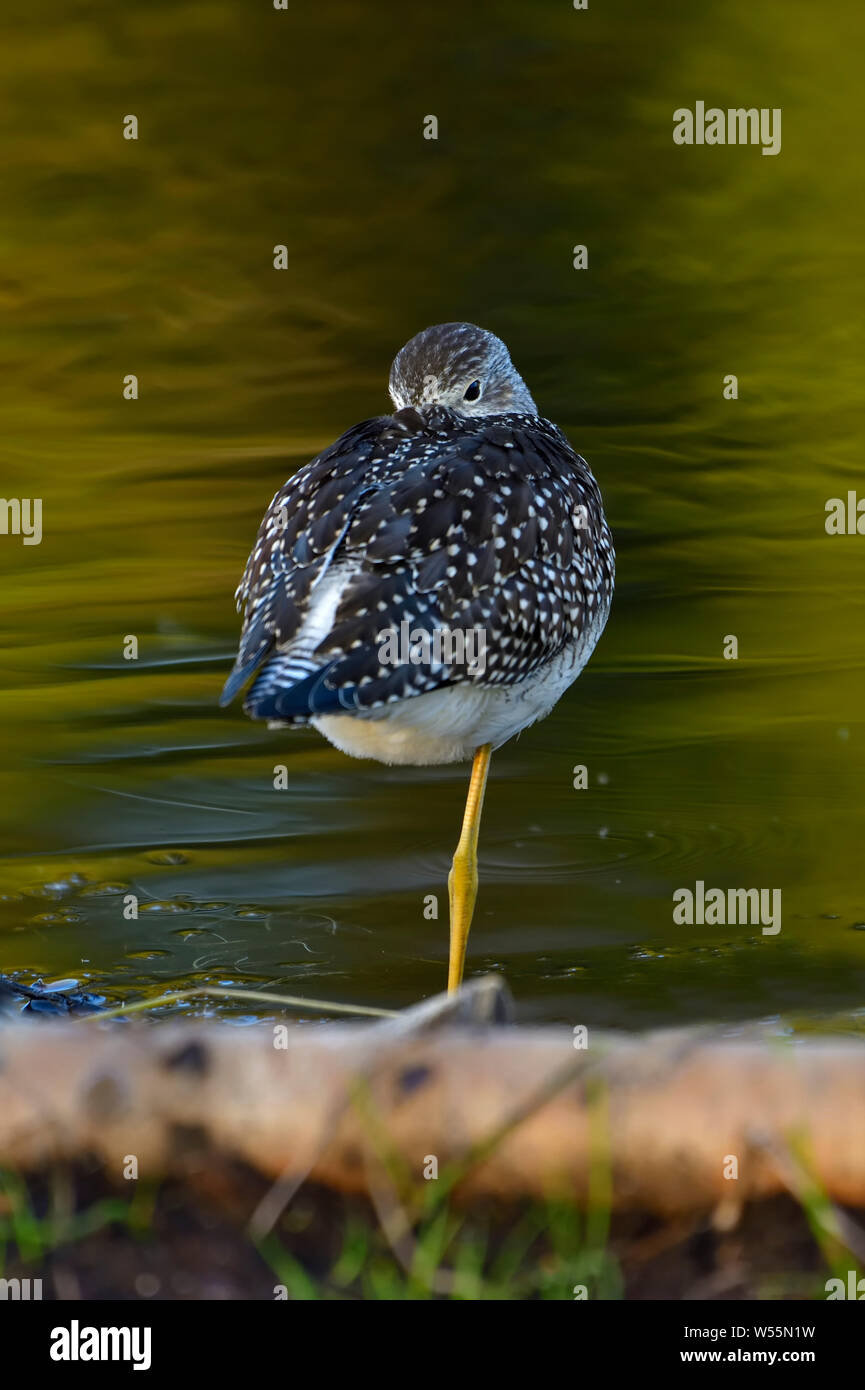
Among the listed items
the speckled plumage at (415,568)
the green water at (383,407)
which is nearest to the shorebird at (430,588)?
the speckled plumage at (415,568)

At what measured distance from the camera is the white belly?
232 inches

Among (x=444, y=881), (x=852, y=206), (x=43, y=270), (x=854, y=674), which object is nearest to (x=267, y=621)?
(x=444, y=881)

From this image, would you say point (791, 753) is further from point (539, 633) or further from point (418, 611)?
point (418, 611)

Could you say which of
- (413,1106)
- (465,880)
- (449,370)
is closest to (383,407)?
(449,370)

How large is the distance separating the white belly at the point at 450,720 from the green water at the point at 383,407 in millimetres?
756

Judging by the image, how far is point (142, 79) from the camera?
1822cm

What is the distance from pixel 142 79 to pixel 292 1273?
673 inches

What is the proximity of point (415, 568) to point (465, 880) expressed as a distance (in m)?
1.29

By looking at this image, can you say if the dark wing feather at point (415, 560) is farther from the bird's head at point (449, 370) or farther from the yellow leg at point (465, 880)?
the yellow leg at point (465, 880)

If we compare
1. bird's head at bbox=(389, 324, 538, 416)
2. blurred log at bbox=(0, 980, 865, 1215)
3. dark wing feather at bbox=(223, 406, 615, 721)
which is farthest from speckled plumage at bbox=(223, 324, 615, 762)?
blurred log at bbox=(0, 980, 865, 1215)

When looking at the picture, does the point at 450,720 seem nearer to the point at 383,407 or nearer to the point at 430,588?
the point at 430,588

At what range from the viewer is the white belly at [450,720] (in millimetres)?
5887

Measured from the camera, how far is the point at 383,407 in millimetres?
14125

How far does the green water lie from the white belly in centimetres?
76
